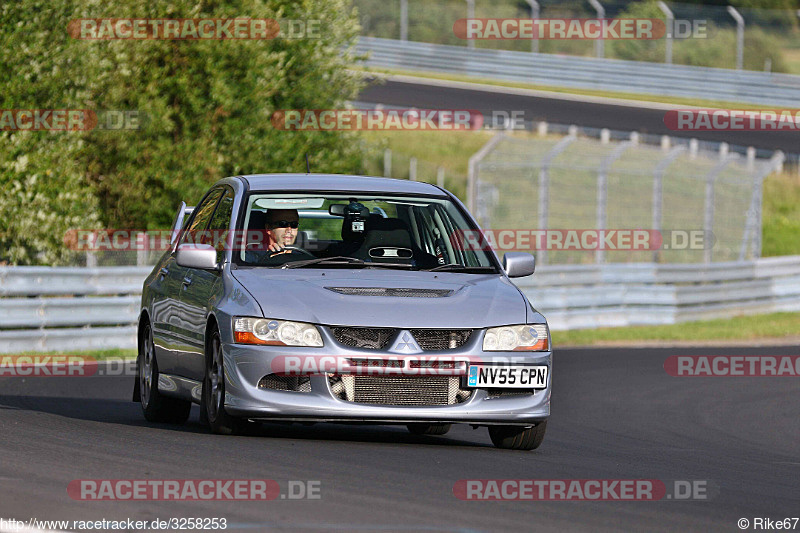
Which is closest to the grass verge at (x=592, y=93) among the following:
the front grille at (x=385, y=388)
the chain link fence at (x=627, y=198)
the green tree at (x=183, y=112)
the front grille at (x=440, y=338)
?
the chain link fence at (x=627, y=198)

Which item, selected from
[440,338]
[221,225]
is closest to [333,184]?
[221,225]

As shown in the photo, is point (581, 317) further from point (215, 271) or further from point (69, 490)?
point (69, 490)

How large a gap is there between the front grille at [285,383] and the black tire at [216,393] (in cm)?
33

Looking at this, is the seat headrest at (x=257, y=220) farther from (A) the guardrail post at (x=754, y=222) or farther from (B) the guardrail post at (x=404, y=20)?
(B) the guardrail post at (x=404, y=20)

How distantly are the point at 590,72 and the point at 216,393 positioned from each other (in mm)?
38708

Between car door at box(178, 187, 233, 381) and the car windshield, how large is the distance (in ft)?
0.74

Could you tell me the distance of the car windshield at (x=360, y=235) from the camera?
387 inches

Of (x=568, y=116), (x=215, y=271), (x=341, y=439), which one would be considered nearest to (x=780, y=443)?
(x=341, y=439)

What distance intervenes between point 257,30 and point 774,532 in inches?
758

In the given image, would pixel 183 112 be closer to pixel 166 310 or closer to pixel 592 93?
pixel 166 310

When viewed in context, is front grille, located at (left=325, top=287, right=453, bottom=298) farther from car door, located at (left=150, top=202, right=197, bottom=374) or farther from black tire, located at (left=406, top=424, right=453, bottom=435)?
black tire, located at (left=406, top=424, right=453, bottom=435)

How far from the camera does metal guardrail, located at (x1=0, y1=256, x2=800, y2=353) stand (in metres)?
17.6

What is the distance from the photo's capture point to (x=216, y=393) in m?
9.36

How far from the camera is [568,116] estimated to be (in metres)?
42.0
